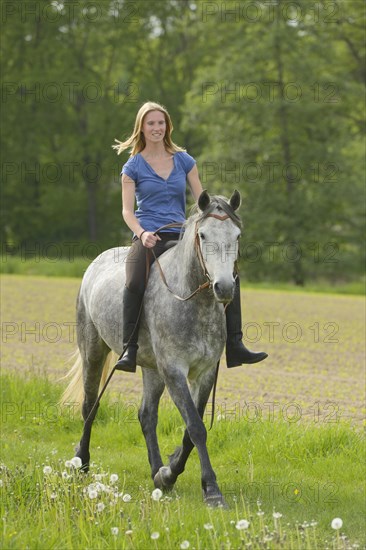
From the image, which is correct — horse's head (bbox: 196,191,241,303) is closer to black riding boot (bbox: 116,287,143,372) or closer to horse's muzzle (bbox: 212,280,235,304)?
horse's muzzle (bbox: 212,280,235,304)

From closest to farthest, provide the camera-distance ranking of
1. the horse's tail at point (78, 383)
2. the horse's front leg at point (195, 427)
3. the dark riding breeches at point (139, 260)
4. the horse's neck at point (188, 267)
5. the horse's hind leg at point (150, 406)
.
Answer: the horse's front leg at point (195, 427) → the horse's neck at point (188, 267) → the dark riding breeches at point (139, 260) → the horse's hind leg at point (150, 406) → the horse's tail at point (78, 383)

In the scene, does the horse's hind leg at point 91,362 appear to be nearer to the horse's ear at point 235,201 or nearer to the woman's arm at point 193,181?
the woman's arm at point 193,181

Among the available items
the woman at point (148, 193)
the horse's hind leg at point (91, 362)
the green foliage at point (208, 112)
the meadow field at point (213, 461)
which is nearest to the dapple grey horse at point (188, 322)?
the woman at point (148, 193)

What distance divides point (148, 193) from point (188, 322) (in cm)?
135

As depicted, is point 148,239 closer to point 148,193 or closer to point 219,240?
point 148,193

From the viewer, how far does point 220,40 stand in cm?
5141

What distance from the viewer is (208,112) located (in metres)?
43.2

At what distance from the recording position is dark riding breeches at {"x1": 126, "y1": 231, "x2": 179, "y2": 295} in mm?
7387

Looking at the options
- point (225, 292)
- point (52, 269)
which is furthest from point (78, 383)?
point (52, 269)

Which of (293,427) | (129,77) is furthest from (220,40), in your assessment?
(293,427)

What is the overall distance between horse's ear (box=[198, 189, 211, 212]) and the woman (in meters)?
0.94

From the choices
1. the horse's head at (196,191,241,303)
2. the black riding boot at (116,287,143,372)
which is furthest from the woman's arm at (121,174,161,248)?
the horse's head at (196,191,241,303)

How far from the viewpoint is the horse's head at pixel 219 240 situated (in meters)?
6.06

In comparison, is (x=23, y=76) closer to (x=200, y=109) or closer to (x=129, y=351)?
(x=200, y=109)
